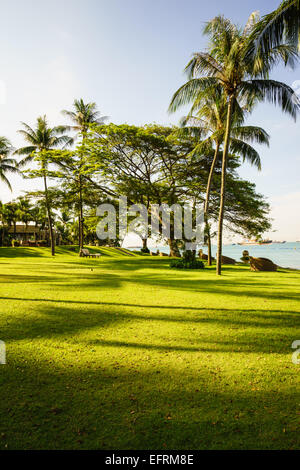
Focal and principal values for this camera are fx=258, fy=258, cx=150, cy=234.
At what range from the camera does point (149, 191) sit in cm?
2214

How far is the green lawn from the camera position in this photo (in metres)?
2.37

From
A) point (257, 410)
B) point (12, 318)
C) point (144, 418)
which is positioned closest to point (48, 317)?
point (12, 318)

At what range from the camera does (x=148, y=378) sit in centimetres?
329

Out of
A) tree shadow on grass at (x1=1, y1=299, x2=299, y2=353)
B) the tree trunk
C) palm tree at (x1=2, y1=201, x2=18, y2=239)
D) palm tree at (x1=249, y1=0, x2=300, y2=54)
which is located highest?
palm tree at (x1=249, y1=0, x2=300, y2=54)

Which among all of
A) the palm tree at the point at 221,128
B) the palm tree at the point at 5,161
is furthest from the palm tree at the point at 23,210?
the palm tree at the point at 221,128

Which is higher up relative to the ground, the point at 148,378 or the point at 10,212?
the point at 10,212

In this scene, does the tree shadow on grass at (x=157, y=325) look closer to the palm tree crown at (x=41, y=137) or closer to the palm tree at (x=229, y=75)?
the palm tree at (x=229, y=75)

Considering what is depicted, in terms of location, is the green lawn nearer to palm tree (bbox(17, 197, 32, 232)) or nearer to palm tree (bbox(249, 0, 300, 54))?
palm tree (bbox(249, 0, 300, 54))

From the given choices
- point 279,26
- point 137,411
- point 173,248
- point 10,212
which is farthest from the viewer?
point 10,212

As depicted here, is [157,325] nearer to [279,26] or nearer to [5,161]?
[279,26]

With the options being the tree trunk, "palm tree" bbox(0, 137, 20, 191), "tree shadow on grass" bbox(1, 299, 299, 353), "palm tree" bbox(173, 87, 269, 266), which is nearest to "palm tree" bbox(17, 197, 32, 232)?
"palm tree" bbox(0, 137, 20, 191)

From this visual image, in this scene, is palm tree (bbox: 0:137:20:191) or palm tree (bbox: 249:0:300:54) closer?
palm tree (bbox: 249:0:300:54)

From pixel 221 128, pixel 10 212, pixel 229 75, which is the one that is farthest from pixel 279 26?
pixel 10 212

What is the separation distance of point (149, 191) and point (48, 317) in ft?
57.1
